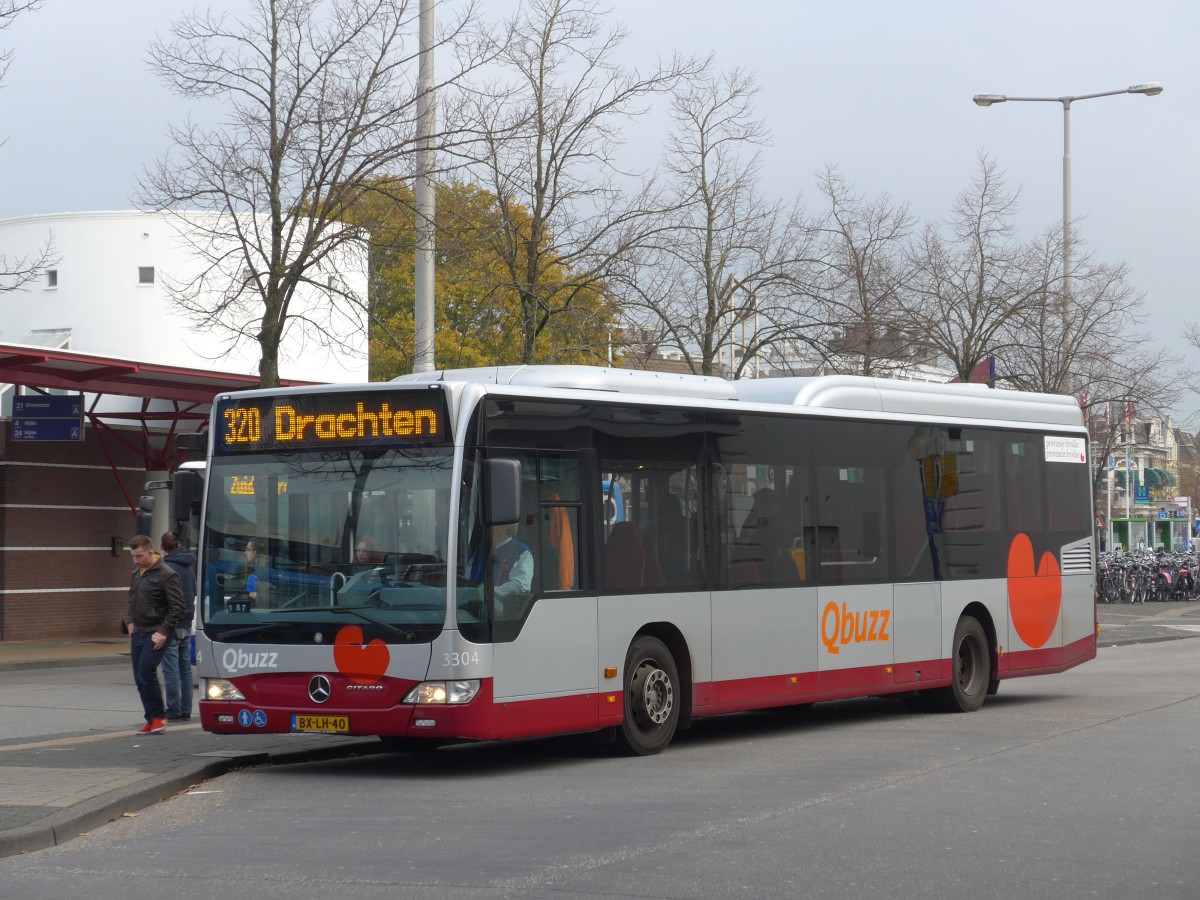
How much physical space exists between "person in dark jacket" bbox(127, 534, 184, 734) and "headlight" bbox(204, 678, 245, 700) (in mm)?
1879

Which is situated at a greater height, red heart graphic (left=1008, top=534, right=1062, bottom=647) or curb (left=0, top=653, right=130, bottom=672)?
red heart graphic (left=1008, top=534, right=1062, bottom=647)

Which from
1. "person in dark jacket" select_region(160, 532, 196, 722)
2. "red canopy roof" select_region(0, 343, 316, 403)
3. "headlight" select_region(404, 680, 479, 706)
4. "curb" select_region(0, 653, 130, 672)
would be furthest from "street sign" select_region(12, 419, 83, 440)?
"headlight" select_region(404, 680, 479, 706)

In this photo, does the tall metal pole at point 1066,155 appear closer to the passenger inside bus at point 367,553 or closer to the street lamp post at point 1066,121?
the street lamp post at point 1066,121

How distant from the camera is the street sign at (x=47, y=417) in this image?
2725 centimetres

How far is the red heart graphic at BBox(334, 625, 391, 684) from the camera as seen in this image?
37.7ft

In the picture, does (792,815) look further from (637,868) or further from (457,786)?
(457,786)

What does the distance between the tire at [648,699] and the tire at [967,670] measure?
4.30 meters

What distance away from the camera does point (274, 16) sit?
21469 millimetres

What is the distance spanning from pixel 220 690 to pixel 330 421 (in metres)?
2.05

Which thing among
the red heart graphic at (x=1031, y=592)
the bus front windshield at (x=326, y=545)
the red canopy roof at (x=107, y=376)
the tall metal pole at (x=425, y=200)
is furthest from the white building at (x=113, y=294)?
the bus front windshield at (x=326, y=545)

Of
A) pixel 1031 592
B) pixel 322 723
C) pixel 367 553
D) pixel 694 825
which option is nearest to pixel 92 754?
pixel 322 723

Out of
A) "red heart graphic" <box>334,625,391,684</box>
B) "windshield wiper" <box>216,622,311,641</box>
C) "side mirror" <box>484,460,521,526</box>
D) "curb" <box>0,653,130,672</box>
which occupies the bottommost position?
"curb" <box>0,653,130,672</box>

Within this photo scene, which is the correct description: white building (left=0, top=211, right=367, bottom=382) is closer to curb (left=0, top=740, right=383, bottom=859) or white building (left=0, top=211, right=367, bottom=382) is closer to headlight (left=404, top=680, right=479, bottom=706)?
curb (left=0, top=740, right=383, bottom=859)

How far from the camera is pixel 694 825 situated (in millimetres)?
9195
